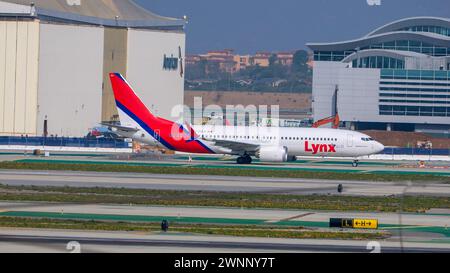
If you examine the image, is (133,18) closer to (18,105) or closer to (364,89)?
(18,105)

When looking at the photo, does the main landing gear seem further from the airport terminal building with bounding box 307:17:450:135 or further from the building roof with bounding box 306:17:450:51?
the building roof with bounding box 306:17:450:51

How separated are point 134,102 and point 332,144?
1530cm

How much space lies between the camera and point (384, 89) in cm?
13438

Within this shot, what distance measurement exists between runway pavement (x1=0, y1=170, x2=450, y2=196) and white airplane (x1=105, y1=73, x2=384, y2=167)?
12063 mm

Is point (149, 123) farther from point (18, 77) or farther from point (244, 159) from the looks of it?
point (18, 77)

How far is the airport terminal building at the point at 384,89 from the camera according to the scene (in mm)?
133000

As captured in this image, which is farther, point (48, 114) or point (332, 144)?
point (48, 114)

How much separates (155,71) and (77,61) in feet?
42.8

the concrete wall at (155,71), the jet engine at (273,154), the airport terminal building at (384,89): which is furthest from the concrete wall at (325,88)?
the jet engine at (273,154)

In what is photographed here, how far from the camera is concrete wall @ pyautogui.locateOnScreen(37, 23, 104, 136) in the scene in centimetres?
10438

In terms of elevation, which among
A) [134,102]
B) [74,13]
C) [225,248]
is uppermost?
[74,13]

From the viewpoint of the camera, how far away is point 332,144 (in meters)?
75.2

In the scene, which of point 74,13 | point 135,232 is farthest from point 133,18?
point 135,232

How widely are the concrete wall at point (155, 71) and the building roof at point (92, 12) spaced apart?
7.26 feet
